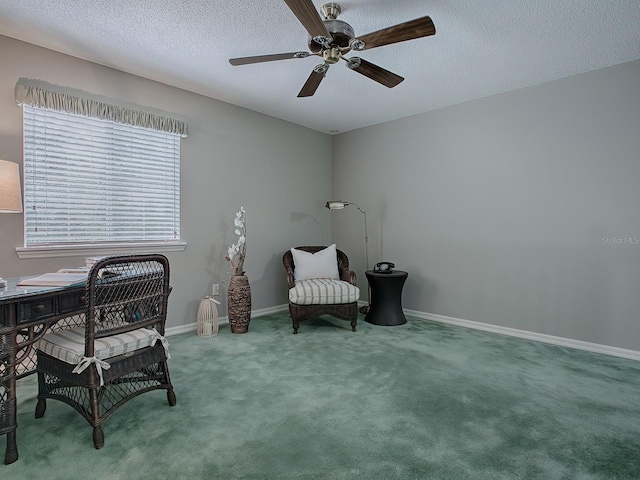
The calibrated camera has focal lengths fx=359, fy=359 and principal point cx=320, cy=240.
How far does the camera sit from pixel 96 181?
3158 millimetres


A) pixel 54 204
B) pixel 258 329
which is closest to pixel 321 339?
pixel 258 329

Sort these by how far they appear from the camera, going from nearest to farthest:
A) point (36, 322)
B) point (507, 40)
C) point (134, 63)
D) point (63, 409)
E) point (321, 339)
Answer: point (36, 322) → point (63, 409) → point (507, 40) → point (134, 63) → point (321, 339)

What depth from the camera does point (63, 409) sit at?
2.13 meters

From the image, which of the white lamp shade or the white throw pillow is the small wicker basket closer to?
the white throw pillow

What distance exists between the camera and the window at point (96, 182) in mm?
2850

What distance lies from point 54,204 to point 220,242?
1572mm

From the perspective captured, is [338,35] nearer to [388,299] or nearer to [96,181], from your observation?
[96,181]

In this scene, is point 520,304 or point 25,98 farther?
point 520,304

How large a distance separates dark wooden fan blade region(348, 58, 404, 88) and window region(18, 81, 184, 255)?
206cm

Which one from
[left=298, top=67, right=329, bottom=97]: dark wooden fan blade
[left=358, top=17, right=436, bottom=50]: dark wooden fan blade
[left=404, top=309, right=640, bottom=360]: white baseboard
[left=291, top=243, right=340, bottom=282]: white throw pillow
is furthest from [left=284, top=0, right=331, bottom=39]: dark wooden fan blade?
[left=404, top=309, right=640, bottom=360]: white baseboard

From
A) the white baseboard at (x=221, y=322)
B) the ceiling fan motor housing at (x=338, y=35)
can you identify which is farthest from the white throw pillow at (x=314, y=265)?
the ceiling fan motor housing at (x=338, y=35)

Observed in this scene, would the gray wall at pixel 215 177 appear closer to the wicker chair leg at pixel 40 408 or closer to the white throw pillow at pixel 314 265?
the white throw pillow at pixel 314 265

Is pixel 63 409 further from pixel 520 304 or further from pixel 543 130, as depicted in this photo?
pixel 543 130

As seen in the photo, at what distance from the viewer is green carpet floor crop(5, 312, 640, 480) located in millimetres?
1617
